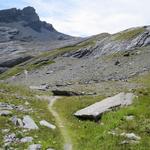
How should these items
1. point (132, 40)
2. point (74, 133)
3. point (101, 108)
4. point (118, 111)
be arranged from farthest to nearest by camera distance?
point (132, 40)
point (101, 108)
point (118, 111)
point (74, 133)

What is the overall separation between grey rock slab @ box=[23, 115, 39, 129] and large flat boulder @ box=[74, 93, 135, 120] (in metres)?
5.35

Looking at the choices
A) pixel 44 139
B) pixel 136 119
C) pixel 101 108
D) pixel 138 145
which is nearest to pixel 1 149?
pixel 44 139

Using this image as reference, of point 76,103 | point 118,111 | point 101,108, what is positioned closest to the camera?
point 118,111

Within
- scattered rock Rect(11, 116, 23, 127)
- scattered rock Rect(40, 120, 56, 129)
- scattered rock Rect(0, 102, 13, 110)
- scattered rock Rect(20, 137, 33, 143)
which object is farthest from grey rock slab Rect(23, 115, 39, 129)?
scattered rock Rect(0, 102, 13, 110)

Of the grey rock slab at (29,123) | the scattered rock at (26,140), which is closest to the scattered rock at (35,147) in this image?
the scattered rock at (26,140)

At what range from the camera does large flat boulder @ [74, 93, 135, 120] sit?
3412 cm

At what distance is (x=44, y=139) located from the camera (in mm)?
26828

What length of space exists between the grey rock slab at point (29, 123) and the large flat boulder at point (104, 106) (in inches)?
210

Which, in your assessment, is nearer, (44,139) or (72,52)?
(44,139)

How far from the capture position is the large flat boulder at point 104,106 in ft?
112

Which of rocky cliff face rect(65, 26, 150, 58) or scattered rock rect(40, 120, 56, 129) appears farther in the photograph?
rocky cliff face rect(65, 26, 150, 58)

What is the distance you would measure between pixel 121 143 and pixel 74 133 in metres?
5.54

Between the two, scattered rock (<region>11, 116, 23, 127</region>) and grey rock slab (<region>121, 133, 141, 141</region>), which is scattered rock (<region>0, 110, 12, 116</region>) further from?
grey rock slab (<region>121, 133, 141, 141</region>)

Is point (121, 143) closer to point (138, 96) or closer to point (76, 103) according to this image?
point (138, 96)
